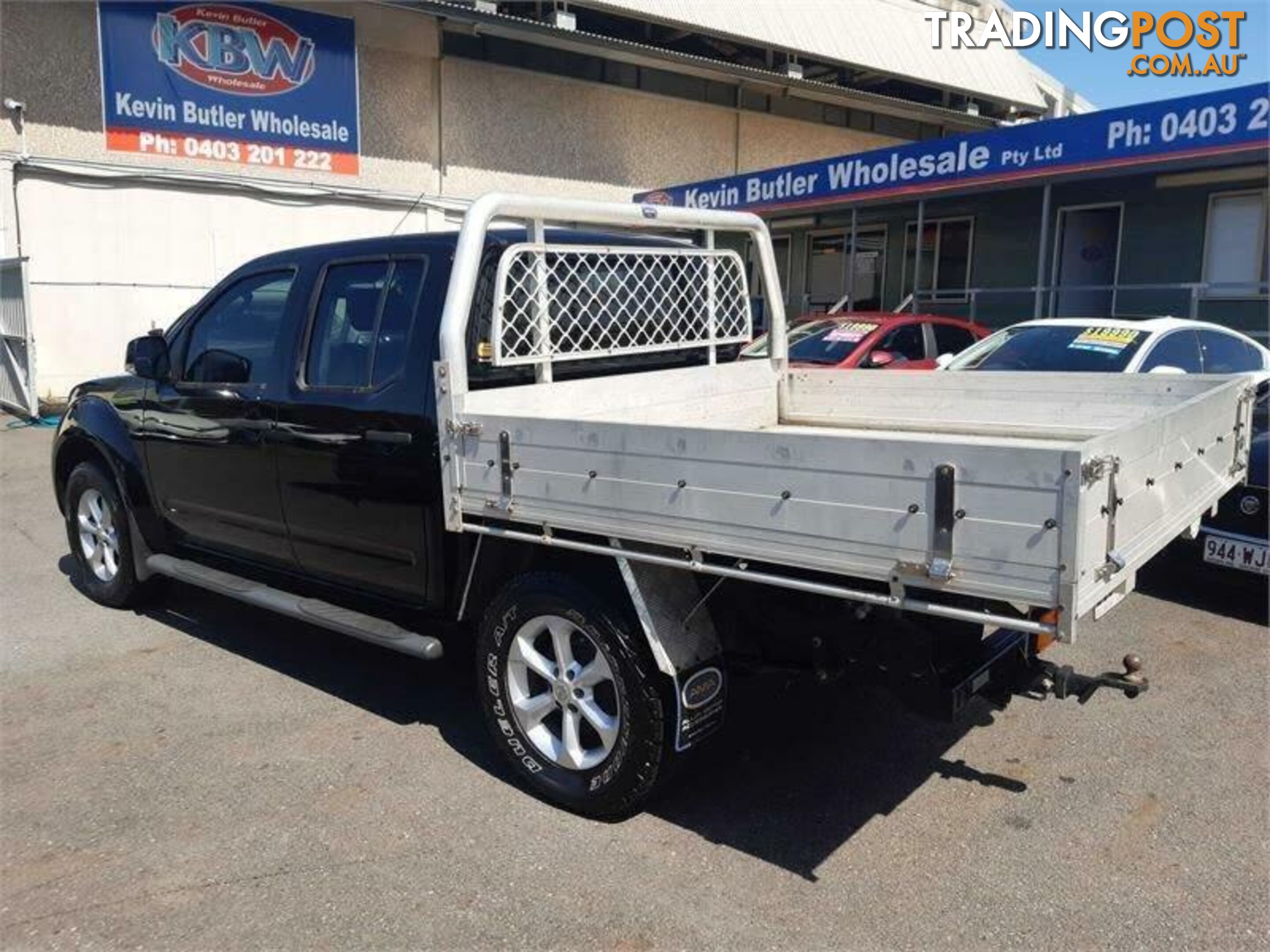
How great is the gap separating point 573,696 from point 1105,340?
5.64 m

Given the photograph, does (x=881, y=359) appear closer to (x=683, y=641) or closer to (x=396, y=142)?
(x=683, y=641)

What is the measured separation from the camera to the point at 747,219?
4605mm

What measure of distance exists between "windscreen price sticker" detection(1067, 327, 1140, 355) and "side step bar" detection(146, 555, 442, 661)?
5405 millimetres

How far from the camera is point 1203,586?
5902 mm

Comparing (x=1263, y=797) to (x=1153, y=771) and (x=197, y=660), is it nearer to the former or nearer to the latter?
(x=1153, y=771)

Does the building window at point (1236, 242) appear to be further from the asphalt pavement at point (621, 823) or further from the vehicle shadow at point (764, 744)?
the vehicle shadow at point (764, 744)

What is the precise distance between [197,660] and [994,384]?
3.94m

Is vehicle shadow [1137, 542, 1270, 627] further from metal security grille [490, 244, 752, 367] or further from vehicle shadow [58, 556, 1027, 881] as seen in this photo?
metal security grille [490, 244, 752, 367]

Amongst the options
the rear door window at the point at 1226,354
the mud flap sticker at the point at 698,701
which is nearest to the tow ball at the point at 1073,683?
the mud flap sticker at the point at 698,701

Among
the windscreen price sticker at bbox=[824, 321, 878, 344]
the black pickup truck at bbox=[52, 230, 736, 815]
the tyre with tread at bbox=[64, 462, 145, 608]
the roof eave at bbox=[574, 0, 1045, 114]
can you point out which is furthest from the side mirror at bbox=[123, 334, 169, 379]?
the roof eave at bbox=[574, 0, 1045, 114]

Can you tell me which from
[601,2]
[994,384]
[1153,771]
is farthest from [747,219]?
[601,2]

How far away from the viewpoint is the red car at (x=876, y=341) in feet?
31.2

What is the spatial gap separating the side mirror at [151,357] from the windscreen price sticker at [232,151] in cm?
1216

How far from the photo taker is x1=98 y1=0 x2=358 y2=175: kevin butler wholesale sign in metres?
15.0
